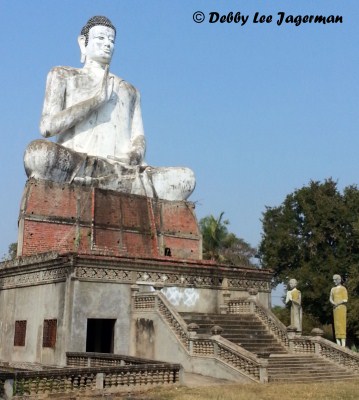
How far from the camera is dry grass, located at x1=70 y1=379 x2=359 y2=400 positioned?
1123 cm

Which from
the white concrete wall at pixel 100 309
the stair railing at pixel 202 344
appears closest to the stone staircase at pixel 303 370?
the stair railing at pixel 202 344

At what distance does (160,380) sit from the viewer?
12.3 m

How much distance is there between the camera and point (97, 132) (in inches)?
923

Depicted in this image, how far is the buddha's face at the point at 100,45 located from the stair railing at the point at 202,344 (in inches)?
437

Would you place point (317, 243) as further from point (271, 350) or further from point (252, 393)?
point (252, 393)

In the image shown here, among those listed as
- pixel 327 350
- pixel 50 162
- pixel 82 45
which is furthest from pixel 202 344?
pixel 82 45

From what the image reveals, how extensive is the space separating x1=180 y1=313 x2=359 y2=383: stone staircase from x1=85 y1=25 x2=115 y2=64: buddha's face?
11.6 meters

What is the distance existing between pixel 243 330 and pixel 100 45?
13.1 meters

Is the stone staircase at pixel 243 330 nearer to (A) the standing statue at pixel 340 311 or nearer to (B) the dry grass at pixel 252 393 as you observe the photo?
(A) the standing statue at pixel 340 311

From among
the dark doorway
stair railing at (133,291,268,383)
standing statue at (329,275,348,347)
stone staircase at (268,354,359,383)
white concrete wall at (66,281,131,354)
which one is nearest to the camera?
stair railing at (133,291,268,383)

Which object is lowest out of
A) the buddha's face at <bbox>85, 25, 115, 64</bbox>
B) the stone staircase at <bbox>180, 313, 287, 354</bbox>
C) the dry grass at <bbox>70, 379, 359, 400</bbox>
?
the dry grass at <bbox>70, 379, 359, 400</bbox>

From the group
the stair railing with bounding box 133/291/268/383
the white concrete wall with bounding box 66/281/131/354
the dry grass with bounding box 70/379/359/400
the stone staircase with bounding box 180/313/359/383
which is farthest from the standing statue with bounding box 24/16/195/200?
the dry grass with bounding box 70/379/359/400

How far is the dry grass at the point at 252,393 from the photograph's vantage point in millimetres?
11234

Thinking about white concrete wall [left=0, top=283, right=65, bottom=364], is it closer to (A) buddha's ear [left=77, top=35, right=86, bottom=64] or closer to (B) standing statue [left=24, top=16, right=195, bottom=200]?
(B) standing statue [left=24, top=16, right=195, bottom=200]
